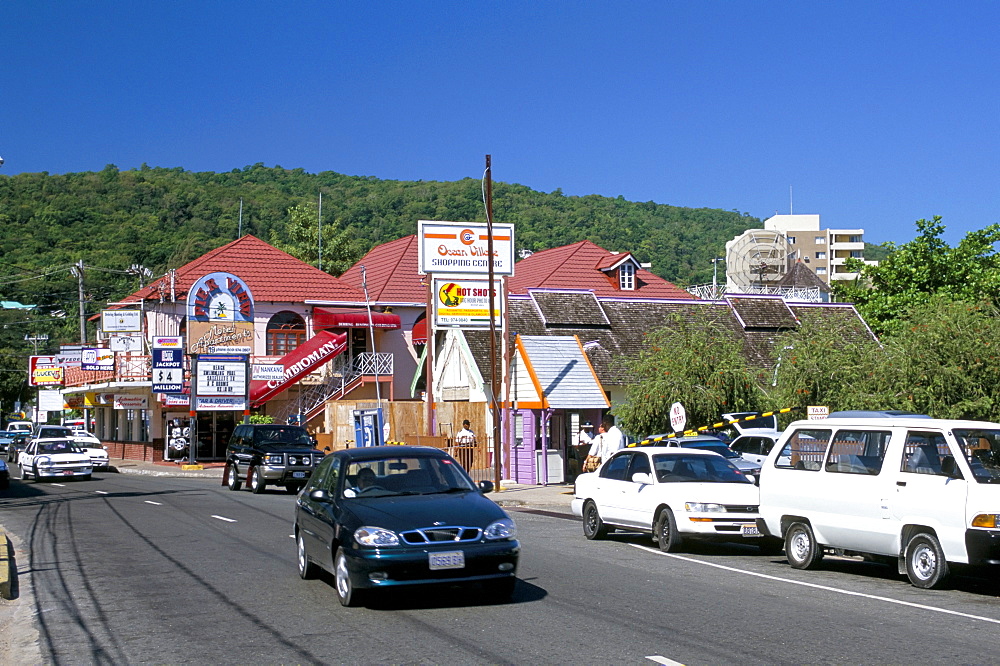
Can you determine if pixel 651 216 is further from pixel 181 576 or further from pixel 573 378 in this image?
pixel 181 576

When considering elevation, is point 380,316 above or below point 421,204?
below

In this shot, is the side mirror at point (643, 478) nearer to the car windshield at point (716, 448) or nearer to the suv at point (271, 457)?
the car windshield at point (716, 448)

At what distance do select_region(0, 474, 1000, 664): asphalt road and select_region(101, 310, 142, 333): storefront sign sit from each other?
3591 cm

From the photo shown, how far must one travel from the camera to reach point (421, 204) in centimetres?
A: 9569

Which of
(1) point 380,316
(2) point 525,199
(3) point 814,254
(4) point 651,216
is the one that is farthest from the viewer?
(3) point 814,254

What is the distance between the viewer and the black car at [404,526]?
10.3 metres

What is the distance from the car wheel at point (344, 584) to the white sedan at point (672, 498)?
641 cm

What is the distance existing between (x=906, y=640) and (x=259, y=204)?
90.4m

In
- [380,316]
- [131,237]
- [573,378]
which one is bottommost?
[573,378]

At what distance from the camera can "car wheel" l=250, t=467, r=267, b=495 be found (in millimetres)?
30453

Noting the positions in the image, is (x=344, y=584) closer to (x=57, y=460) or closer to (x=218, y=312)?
(x=57, y=460)

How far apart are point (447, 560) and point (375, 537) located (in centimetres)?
72

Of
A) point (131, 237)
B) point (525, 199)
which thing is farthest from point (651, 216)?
point (131, 237)

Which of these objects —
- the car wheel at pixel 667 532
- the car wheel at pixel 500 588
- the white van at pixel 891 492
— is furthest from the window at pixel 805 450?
the car wheel at pixel 500 588
